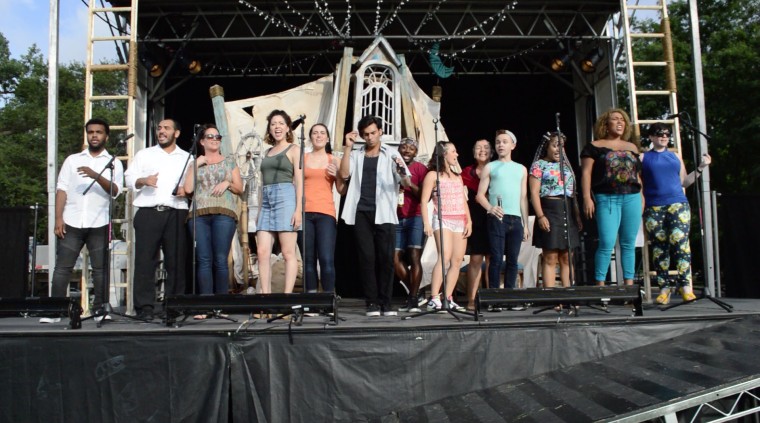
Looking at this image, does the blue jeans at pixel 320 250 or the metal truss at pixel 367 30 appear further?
the metal truss at pixel 367 30

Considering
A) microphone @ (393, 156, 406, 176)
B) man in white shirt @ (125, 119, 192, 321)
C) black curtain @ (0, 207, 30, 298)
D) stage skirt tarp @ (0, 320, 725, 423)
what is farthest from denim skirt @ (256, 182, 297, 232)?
black curtain @ (0, 207, 30, 298)

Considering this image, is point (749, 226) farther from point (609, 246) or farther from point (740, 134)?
point (740, 134)

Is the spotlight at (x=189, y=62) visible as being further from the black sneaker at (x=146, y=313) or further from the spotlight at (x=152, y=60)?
the black sneaker at (x=146, y=313)

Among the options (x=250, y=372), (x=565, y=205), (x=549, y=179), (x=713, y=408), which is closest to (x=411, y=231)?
(x=549, y=179)

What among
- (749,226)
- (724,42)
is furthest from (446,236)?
(724,42)

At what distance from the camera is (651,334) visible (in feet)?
14.1

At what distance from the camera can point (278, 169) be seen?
16.6 ft

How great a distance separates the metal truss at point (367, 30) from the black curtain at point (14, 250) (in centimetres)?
300

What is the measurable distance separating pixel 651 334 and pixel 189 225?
10.9ft

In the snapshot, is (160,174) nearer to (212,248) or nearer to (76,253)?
(212,248)

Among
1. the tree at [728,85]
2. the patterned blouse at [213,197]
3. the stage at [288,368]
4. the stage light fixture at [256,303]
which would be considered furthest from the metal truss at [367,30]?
the tree at [728,85]

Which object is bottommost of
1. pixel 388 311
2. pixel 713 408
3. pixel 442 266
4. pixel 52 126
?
pixel 713 408

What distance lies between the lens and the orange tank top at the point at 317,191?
5.08 meters

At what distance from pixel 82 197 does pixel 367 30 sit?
5188 millimetres
